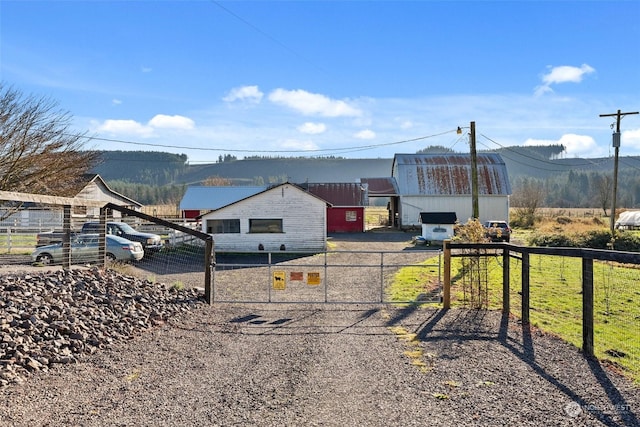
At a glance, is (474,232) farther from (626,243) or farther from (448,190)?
(448,190)

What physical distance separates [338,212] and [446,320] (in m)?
33.0

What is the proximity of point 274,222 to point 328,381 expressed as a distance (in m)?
21.1

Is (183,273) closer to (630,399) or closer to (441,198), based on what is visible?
(630,399)

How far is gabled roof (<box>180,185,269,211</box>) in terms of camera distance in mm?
43125

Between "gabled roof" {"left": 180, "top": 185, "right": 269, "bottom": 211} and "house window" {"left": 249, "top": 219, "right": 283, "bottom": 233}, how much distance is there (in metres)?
16.3

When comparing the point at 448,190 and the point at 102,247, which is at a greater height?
the point at 448,190

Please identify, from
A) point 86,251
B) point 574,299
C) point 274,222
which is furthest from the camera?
point 274,222

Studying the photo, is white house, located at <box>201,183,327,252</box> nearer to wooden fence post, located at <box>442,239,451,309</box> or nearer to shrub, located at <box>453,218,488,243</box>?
shrub, located at <box>453,218,488,243</box>

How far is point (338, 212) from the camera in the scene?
41.4m

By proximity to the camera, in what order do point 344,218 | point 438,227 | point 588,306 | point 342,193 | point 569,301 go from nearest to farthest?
point 588,306 → point 569,301 → point 438,227 → point 344,218 → point 342,193

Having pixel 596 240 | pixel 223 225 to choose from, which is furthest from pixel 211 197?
pixel 596 240

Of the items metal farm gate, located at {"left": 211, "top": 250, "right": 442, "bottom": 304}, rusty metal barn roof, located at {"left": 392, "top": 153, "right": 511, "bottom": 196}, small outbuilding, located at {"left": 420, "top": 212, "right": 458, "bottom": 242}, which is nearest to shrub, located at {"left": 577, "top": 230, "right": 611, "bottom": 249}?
small outbuilding, located at {"left": 420, "top": 212, "right": 458, "bottom": 242}

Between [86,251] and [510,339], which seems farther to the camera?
[86,251]

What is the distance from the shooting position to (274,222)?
2620cm
